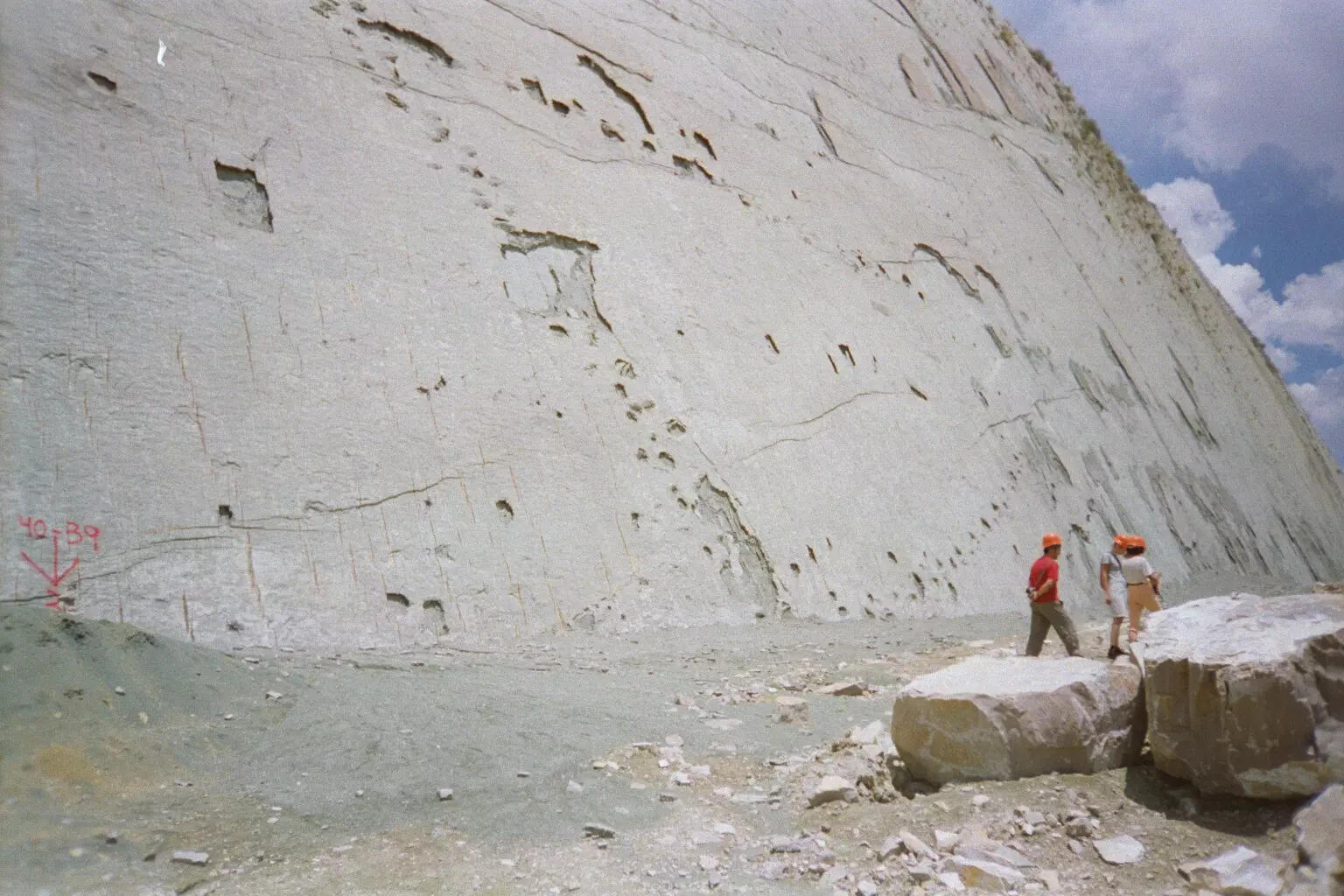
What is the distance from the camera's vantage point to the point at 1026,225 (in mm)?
13578

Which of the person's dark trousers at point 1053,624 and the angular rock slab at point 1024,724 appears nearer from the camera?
the angular rock slab at point 1024,724

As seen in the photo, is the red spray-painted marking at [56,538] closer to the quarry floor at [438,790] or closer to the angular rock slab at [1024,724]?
the quarry floor at [438,790]

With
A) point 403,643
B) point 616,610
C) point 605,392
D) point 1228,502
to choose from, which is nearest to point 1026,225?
point 1228,502

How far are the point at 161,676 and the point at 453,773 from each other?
4.02ft

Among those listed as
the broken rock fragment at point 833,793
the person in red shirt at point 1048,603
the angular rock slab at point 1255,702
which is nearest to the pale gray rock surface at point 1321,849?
the angular rock slab at point 1255,702

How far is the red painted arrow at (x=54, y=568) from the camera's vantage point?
3965 millimetres

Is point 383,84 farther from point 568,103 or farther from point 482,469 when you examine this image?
point 482,469

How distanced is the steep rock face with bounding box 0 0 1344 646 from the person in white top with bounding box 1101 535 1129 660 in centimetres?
192

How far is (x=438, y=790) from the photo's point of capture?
129 inches

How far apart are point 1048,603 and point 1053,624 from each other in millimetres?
151

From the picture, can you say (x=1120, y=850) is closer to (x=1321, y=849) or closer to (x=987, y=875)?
(x=987, y=875)

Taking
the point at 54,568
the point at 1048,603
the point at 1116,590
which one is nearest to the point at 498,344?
the point at 54,568

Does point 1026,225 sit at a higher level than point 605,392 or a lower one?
higher

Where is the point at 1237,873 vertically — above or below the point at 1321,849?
below
